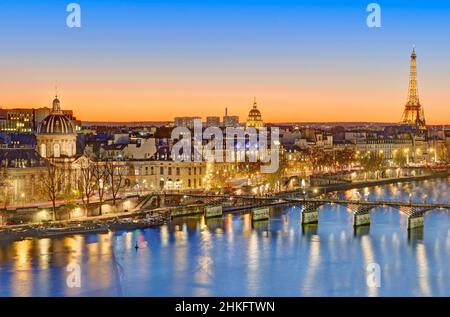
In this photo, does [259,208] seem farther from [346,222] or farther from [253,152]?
[253,152]

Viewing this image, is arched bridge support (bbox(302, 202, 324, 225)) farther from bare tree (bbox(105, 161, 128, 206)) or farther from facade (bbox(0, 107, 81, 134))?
facade (bbox(0, 107, 81, 134))

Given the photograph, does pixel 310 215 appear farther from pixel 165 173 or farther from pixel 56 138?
pixel 56 138

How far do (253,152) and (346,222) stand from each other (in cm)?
2275

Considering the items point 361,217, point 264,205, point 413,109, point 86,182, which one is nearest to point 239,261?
point 361,217

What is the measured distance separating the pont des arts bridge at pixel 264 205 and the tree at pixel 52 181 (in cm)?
324

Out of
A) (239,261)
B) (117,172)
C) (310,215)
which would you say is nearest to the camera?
(239,261)

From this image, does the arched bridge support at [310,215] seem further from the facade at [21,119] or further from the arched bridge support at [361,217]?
the facade at [21,119]

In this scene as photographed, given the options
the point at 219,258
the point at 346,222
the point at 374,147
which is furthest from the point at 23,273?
the point at 374,147

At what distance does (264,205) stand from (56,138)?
11.9 metres

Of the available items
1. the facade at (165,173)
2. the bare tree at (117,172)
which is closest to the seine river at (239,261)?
the bare tree at (117,172)

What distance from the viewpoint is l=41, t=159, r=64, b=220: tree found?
2994 cm

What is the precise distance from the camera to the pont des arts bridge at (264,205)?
28.0 m

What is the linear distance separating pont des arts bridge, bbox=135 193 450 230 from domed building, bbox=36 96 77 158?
7015mm

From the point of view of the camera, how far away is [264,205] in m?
32.0
